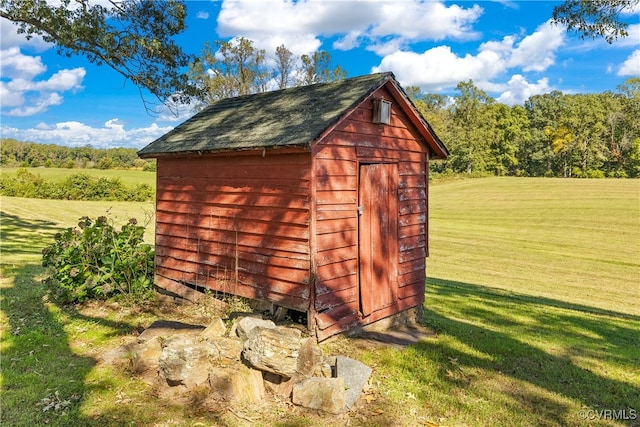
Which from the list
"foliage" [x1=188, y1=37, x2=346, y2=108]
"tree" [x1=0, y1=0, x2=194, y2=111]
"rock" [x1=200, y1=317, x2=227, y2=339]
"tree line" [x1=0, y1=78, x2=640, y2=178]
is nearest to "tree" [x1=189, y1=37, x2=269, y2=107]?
"foliage" [x1=188, y1=37, x2=346, y2=108]

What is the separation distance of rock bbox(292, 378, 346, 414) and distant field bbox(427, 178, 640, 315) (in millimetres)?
10611

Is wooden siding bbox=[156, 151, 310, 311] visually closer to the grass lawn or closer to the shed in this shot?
the shed

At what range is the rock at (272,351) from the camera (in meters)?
4.82

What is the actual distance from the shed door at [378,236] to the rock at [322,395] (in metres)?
2.52

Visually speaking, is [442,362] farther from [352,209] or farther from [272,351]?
[272,351]

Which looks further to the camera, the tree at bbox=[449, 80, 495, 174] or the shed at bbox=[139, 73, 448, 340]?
the tree at bbox=[449, 80, 495, 174]

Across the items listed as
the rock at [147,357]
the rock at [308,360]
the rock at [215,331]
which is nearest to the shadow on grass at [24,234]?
the rock at [147,357]

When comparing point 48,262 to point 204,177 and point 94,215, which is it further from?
point 94,215

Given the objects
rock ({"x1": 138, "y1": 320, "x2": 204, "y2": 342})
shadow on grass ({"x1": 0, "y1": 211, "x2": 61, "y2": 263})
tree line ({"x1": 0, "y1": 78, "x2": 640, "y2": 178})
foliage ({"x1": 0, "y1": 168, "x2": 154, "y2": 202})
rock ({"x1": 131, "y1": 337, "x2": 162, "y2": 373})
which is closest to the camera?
rock ({"x1": 131, "y1": 337, "x2": 162, "y2": 373})

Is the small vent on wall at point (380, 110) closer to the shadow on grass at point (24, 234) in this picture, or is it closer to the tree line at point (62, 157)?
the shadow on grass at point (24, 234)

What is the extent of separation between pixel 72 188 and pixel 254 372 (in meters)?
36.2

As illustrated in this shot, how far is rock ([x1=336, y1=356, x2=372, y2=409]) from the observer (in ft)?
16.7

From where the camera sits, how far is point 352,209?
7.09m

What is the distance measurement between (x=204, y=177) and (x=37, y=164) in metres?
55.7
